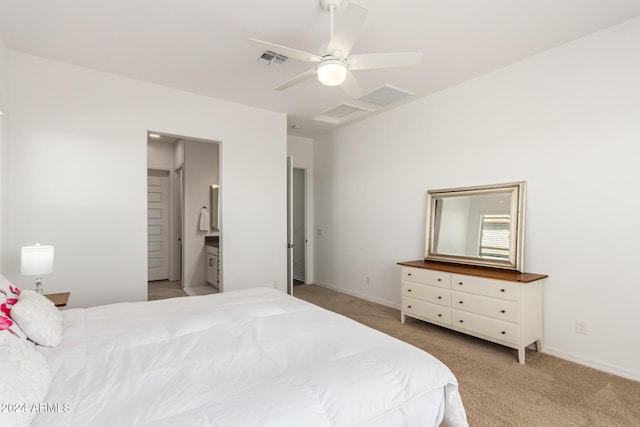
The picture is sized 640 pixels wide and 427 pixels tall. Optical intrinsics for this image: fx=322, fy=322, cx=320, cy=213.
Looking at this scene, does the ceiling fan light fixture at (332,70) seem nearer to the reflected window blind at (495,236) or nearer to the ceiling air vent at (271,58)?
the ceiling air vent at (271,58)

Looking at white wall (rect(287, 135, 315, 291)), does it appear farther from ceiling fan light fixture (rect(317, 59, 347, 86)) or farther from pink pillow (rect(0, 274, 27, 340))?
pink pillow (rect(0, 274, 27, 340))

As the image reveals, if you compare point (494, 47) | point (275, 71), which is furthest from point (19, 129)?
point (494, 47)

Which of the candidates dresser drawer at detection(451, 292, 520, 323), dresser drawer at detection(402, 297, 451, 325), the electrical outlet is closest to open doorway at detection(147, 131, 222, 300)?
dresser drawer at detection(402, 297, 451, 325)

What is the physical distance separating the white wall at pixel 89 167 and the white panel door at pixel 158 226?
9.10 feet

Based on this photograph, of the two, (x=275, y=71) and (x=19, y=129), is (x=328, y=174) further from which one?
(x=19, y=129)

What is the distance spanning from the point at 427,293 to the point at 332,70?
2.58 meters

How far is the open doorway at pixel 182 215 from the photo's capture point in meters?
5.63

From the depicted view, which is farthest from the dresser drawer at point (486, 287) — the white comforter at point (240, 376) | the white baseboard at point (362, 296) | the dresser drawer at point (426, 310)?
the white comforter at point (240, 376)

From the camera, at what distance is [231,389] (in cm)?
120

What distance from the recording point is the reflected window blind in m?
3.22

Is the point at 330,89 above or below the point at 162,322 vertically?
above

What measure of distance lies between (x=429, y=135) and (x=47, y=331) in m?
3.99

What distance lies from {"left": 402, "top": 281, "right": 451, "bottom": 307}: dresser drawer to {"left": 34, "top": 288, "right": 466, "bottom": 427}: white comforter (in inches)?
71.3

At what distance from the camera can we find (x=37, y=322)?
1.52 m
